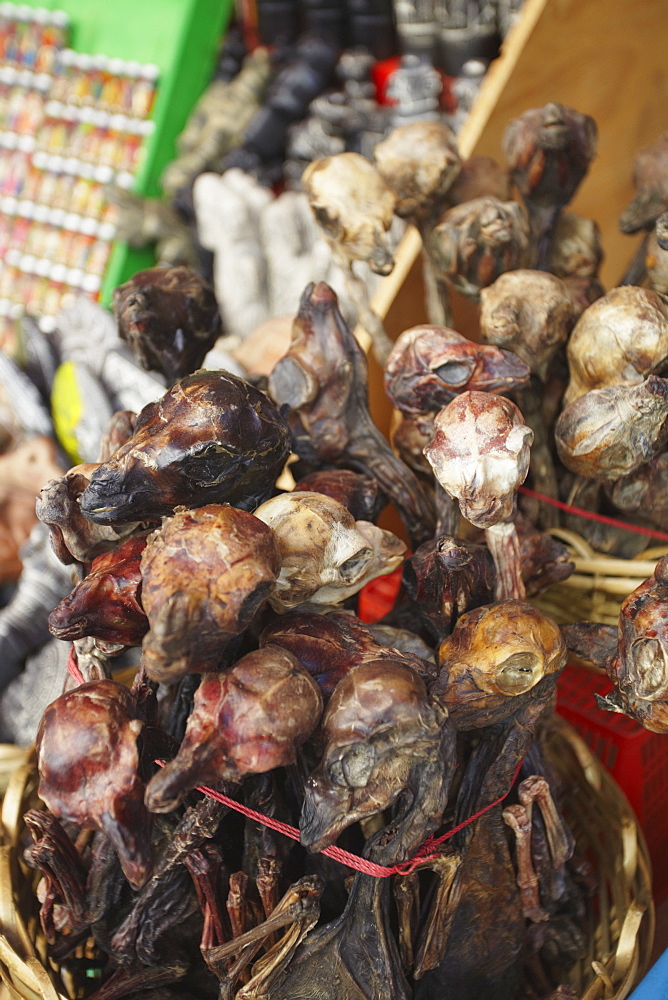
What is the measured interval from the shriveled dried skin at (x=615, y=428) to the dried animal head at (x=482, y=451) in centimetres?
11

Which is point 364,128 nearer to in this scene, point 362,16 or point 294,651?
point 362,16

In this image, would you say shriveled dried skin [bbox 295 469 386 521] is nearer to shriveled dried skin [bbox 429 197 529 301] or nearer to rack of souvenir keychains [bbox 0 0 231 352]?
shriveled dried skin [bbox 429 197 529 301]

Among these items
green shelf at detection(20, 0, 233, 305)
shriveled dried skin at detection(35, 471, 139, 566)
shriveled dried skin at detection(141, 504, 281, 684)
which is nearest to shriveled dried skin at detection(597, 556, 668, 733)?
shriveled dried skin at detection(141, 504, 281, 684)

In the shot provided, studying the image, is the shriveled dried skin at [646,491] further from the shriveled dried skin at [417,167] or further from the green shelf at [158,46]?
the green shelf at [158,46]

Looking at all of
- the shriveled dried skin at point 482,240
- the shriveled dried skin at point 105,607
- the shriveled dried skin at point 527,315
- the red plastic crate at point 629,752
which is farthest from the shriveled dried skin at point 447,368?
the red plastic crate at point 629,752

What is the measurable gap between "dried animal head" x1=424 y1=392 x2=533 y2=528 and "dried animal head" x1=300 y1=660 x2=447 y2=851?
140 mm

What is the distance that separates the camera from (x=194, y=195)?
172 cm

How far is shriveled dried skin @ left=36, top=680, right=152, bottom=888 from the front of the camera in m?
0.51

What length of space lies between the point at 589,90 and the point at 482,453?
0.89 meters

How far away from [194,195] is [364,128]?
37cm

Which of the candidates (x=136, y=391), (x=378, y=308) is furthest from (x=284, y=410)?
(x=136, y=391)

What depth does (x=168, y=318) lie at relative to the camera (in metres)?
0.73

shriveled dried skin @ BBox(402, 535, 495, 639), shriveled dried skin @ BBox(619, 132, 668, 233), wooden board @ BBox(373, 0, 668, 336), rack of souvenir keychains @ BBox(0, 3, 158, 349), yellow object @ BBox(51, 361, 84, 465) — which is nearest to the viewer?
shriveled dried skin @ BBox(402, 535, 495, 639)

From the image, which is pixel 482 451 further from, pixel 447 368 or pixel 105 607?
pixel 105 607
